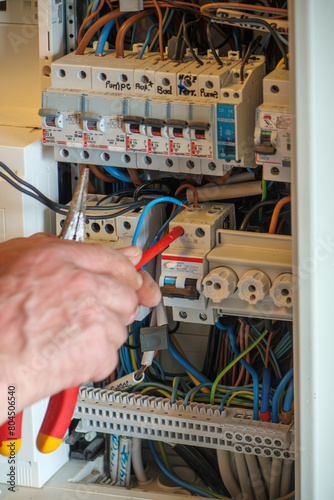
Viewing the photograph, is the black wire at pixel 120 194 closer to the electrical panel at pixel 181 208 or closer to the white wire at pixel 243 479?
the electrical panel at pixel 181 208

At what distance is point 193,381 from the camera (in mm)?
1967

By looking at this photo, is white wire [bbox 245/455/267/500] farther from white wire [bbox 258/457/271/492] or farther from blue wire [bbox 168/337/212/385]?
blue wire [bbox 168/337/212/385]

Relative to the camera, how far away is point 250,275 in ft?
5.28

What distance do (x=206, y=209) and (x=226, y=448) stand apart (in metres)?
0.55

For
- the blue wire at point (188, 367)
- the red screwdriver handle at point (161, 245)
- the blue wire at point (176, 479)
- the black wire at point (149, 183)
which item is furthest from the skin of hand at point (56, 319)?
the blue wire at point (176, 479)

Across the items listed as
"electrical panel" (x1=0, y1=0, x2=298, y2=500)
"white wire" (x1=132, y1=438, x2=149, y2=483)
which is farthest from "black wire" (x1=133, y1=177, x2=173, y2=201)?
"white wire" (x1=132, y1=438, x2=149, y2=483)

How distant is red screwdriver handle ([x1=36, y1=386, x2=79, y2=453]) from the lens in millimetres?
1205

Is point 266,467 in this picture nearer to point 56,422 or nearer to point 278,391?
point 278,391

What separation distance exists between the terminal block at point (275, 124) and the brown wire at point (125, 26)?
1.18 ft

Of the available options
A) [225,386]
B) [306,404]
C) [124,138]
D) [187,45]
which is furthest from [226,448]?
[187,45]

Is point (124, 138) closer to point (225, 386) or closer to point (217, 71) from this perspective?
point (217, 71)

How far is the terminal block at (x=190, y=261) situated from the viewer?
65.7 inches

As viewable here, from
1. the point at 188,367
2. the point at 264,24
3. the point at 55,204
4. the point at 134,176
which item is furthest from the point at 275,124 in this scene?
the point at 188,367

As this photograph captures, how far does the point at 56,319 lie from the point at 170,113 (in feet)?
2.75
